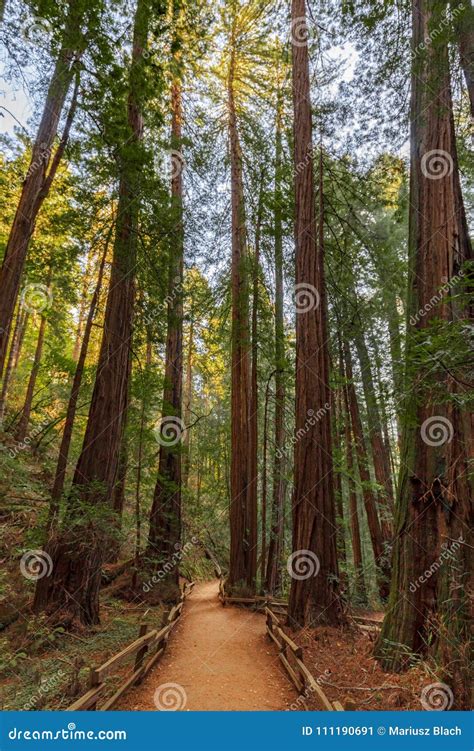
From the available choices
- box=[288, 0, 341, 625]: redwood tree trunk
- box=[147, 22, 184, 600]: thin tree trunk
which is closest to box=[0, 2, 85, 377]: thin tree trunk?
box=[147, 22, 184, 600]: thin tree trunk

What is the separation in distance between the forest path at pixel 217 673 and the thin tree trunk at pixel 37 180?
516 cm

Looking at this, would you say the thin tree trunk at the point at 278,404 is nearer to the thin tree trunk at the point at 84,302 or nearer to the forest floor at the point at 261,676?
the forest floor at the point at 261,676

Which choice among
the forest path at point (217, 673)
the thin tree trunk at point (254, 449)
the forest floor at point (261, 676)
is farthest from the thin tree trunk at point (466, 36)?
the forest path at point (217, 673)

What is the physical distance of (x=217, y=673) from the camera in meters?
5.17

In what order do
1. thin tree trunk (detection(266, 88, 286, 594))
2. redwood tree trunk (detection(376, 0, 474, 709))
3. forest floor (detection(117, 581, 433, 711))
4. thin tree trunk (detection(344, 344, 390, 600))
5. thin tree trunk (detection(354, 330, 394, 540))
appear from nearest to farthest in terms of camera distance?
redwood tree trunk (detection(376, 0, 474, 709)), forest floor (detection(117, 581, 433, 711)), thin tree trunk (detection(344, 344, 390, 600)), thin tree trunk (detection(266, 88, 286, 594)), thin tree trunk (detection(354, 330, 394, 540))

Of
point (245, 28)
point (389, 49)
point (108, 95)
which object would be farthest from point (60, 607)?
point (245, 28)

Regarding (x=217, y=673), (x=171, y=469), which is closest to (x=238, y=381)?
(x=171, y=469)

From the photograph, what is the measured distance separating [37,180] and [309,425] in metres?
6.40

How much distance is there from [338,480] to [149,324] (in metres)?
6.90

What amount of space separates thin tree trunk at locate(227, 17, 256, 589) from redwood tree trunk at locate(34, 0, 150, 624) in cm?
406

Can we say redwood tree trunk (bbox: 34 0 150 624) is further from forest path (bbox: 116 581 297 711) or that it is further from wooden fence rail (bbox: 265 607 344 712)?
wooden fence rail (bbox: 265 607 344 712)

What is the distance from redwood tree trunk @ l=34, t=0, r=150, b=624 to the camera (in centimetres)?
605

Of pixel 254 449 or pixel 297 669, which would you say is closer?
pixel 297 669

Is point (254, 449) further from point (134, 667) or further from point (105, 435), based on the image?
point (134, 667)
